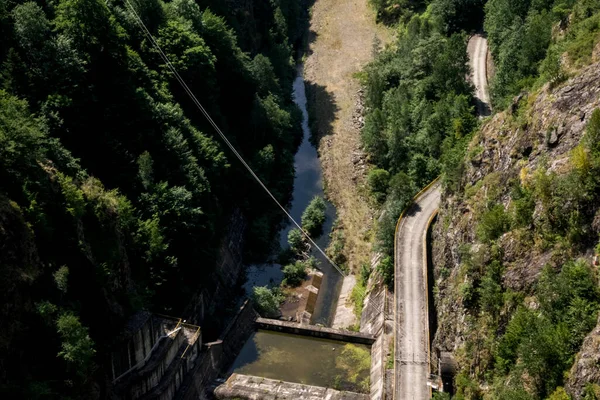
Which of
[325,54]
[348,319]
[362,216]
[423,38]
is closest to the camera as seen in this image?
[348,319]

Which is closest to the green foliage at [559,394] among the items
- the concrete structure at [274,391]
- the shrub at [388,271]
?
the concrete structure at [274,391]

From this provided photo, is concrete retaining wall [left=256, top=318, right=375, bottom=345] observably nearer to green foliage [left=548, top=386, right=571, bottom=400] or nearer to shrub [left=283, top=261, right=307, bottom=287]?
shrub [left=283, top=261, right=307, bottom=287]

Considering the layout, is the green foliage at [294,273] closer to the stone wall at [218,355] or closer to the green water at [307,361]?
the stone wall at [218,355]

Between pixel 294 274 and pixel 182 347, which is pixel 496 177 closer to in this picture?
pixel 294 274

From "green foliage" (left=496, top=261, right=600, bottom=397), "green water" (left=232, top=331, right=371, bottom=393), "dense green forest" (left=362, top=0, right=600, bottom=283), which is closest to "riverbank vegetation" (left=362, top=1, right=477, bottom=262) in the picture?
"dense green forest" (left=362, top=0, right=600, bottom=283)

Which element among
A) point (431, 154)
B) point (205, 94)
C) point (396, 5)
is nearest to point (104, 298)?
point (205, 94)

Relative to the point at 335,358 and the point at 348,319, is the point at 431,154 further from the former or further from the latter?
the point at 335,358

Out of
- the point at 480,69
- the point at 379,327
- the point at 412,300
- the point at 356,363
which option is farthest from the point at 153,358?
the point at 480,69
